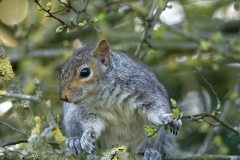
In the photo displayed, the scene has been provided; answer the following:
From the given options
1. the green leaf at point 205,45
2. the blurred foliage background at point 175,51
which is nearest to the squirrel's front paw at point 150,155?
the blurred foliage background at point 175,51

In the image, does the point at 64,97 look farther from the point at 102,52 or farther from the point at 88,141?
the point at 102,52

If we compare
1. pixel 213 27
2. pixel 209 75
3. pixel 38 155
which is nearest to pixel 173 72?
pixel 209 75

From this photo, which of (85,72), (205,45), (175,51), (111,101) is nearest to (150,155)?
(111,101)

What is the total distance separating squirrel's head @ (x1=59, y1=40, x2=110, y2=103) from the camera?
2352mm

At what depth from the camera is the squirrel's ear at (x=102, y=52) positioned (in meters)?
2.57

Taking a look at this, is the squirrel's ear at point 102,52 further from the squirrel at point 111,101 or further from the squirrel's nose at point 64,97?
the squirrel's nose at point 64,97

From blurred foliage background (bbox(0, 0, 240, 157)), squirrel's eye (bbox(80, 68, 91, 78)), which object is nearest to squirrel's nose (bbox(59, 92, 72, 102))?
squirrel's eye (bbox(80, 68, 91, 78))

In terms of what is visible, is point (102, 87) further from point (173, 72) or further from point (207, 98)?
point (207, 98)

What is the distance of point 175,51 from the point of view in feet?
12.1

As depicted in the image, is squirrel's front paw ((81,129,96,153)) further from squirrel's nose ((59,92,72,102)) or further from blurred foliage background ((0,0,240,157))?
blurred foliage background ((0,0,240,157))

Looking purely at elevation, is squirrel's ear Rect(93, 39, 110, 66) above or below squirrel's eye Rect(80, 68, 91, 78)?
above

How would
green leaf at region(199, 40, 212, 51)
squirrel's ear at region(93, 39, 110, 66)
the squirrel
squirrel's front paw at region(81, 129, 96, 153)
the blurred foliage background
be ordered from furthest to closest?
the blurred foliage background → green leaf at region(199, 40, 212, 51) → squirrel's ear at region(93, 39, 110, 66) → the squirrel → squirrel's front paw at region(81, 129, 96, 153)

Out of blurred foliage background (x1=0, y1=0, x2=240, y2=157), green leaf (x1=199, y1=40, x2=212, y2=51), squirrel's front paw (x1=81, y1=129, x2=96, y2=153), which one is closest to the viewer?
squirrel's front paw (x1=81, y1=129, x2=96, y2=153)

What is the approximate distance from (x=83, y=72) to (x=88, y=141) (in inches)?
13.9
